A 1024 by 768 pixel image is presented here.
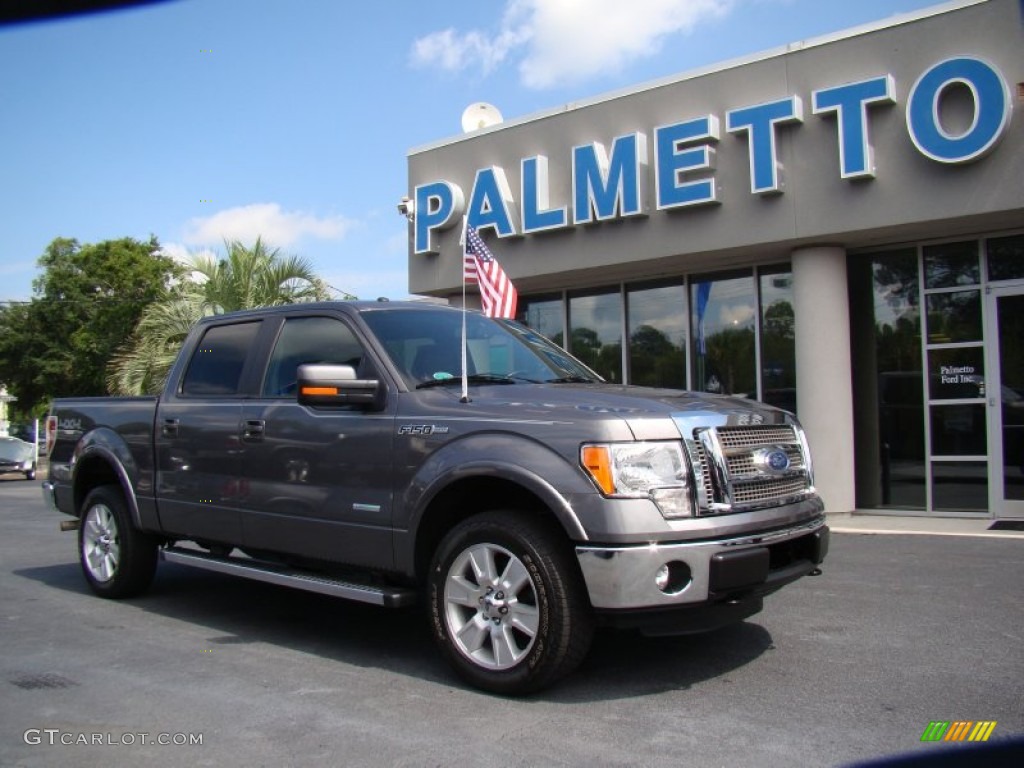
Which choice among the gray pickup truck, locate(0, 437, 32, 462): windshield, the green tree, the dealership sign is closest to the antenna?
the dealership sign

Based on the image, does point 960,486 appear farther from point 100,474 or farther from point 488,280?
point 100,474

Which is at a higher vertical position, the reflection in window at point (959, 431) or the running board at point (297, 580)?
the reflection in window at point (959, 431)

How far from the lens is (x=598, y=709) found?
405 cm

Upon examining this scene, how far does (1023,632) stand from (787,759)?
271 centimetres

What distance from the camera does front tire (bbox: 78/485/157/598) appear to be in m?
6.49

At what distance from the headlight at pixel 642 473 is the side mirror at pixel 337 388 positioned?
4.35ft

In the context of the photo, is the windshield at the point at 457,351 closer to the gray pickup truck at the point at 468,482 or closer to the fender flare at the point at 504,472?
the gray pickup truck at the point at 468,482

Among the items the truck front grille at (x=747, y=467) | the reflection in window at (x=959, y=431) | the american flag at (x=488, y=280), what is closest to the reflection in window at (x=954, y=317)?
the reflection in window at (x=959, y=431)

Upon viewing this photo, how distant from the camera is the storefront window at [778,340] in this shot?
12.1 m

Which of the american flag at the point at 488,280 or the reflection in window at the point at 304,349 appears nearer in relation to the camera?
the reflection in window at the point at 304,349

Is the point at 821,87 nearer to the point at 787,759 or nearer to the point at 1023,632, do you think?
the point at 1023,632

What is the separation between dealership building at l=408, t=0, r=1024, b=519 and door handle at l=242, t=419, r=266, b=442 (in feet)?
25.0

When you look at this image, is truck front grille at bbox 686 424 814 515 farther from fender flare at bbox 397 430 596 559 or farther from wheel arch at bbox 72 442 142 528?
wheel arch at bbox 72 442 142 528

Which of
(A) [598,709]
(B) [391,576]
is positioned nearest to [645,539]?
(A) [598,709]
